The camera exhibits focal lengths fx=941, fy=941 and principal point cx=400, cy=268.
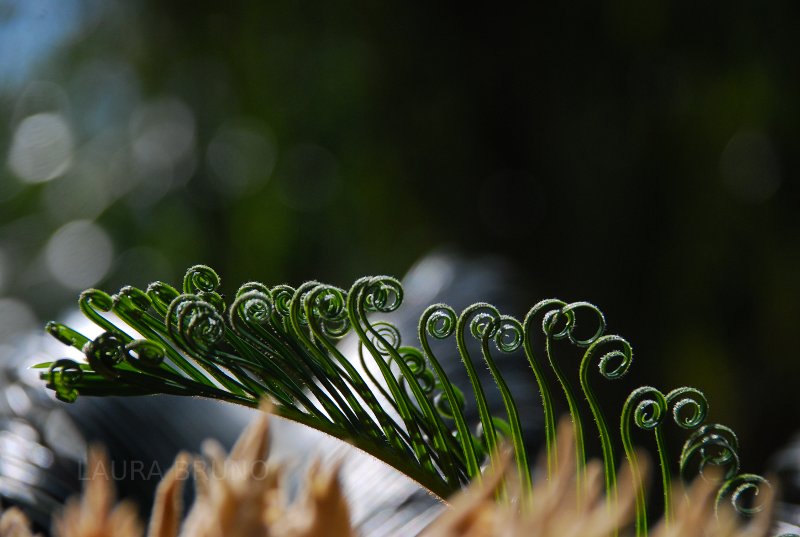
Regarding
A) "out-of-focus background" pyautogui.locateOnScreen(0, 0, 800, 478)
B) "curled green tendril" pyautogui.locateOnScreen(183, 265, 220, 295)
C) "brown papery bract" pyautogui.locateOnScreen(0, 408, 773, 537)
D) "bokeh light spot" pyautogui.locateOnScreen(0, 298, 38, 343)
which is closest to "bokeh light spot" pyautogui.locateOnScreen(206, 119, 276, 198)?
"out-of-focus background" pyautogui.locateOnScreen(0, 0, 800, 478)

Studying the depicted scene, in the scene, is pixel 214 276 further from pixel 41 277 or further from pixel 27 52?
pixel 41 277

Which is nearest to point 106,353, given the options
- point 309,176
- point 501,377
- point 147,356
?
point 147,356

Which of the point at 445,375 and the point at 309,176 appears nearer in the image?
the point at 445,375

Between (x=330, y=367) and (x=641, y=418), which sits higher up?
(x=641, y=418)

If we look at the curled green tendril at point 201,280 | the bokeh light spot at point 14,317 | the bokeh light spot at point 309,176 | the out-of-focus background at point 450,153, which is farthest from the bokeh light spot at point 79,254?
the curled green tendril at point 201,280

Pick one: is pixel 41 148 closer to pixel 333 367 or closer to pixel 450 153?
pixel 450 153

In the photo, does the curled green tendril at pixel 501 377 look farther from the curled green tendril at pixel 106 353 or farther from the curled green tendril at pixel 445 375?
the curled green tendril at pixel 106 353
